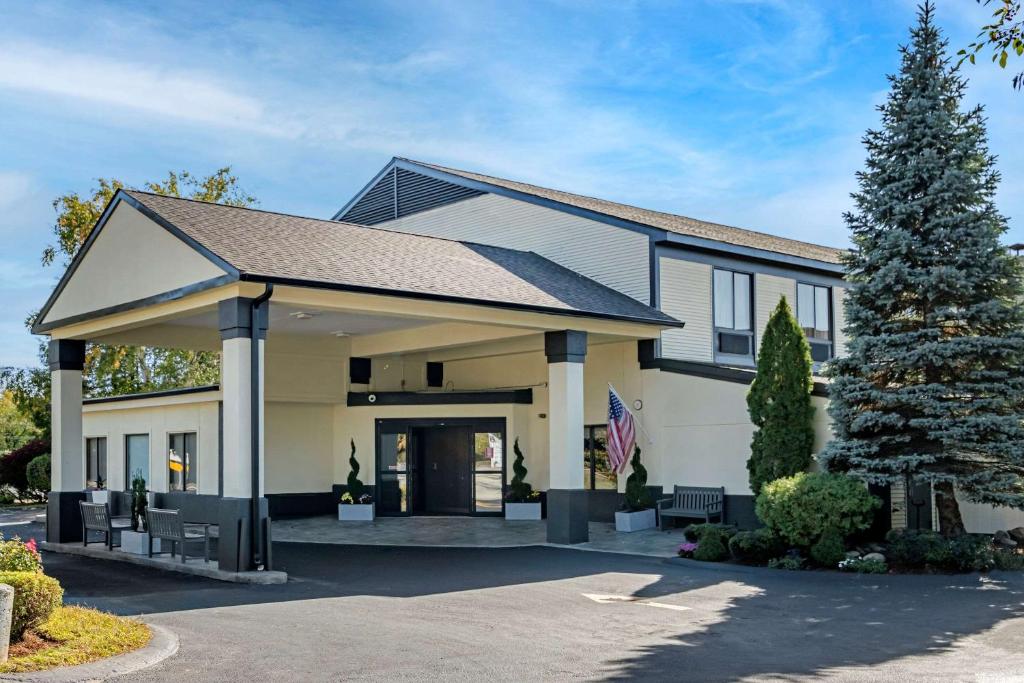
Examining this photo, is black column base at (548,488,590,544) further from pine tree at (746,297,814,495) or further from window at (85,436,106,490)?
window at (85,436,106,490)

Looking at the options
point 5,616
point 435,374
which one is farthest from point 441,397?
point 5,616

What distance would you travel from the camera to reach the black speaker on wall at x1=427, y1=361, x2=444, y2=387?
27.9 metres

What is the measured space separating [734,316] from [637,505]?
5.29 meters


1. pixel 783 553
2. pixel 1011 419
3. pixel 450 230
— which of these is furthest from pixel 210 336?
pixel 1011 419

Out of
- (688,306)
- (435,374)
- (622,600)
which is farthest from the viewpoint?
(435,374)

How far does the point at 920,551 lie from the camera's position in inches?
595

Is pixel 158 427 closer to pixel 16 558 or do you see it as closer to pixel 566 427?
pixel 566 427

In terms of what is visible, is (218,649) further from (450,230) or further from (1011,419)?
(450,230)

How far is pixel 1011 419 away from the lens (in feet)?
52.4

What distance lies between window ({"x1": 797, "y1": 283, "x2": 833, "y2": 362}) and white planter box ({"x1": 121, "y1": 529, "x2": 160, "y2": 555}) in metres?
15.7

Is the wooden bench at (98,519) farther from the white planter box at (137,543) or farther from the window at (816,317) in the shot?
the window at (816,317)

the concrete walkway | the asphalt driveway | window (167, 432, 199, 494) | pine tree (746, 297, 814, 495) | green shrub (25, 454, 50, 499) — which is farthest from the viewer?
green shrub (25, 454, 50, 499)

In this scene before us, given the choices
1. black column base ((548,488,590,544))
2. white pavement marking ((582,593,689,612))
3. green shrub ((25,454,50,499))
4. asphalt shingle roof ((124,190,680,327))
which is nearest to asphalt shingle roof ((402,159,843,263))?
asphalt shingle roof ((124,190,680,327))

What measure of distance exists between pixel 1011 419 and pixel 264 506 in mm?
11141
